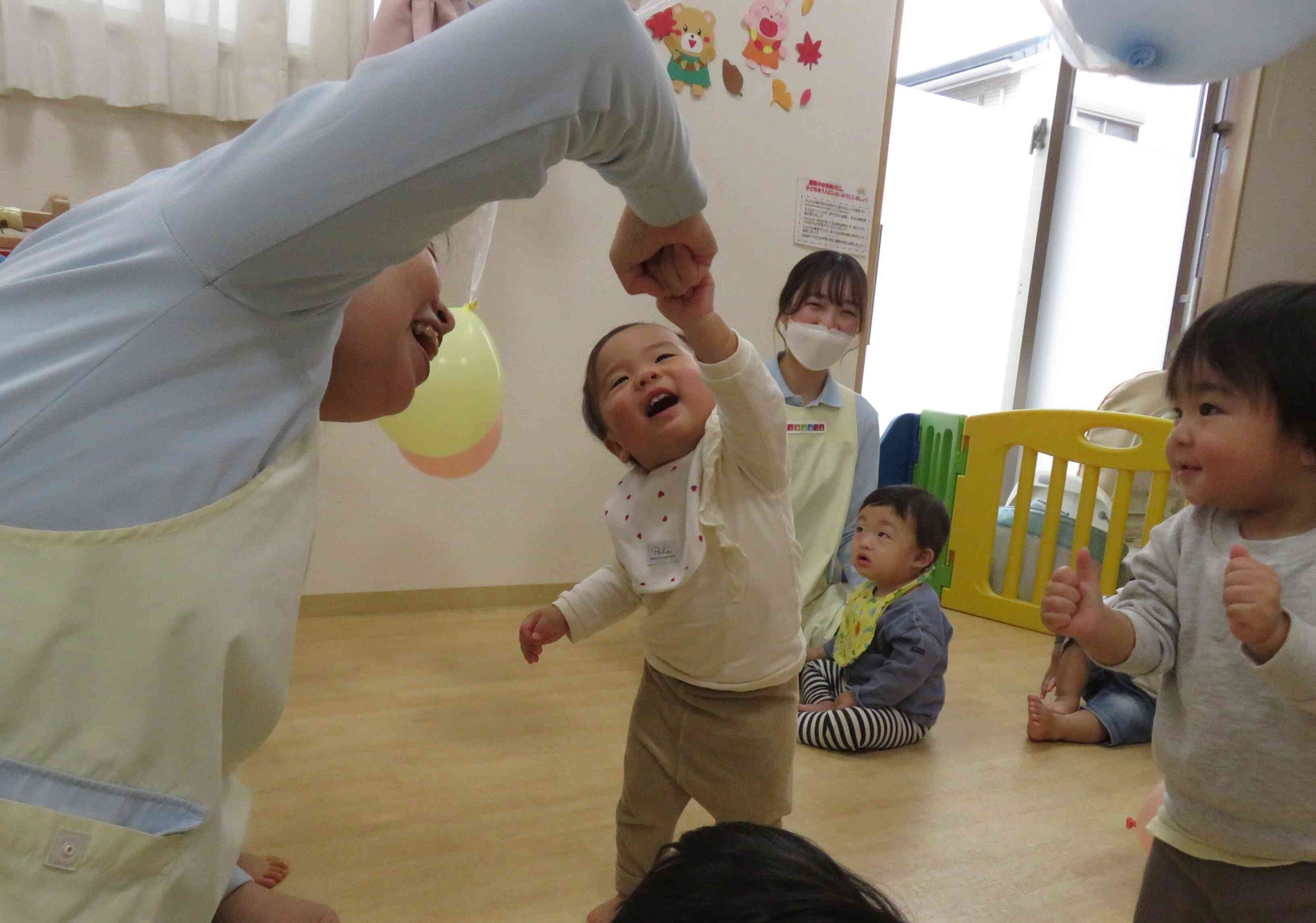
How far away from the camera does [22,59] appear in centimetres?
158

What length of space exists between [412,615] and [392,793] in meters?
0.85

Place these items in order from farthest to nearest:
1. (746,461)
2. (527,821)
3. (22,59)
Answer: (22,59) < (527,821) < (746,461)

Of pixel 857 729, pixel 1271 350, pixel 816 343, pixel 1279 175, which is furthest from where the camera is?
pixel 1279 175

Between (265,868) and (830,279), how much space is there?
4.89 ft

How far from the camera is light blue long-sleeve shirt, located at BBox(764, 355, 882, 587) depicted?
6.66 ft

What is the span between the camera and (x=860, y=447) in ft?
6.86

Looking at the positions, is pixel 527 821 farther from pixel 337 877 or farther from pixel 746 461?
pixel 746 461

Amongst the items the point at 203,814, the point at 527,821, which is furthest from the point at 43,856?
the point at 527,821

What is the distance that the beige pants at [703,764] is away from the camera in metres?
0.99

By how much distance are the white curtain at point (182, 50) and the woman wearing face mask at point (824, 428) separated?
41.6 inches

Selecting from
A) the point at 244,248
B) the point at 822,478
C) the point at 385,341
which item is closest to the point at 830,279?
the point at 822,478

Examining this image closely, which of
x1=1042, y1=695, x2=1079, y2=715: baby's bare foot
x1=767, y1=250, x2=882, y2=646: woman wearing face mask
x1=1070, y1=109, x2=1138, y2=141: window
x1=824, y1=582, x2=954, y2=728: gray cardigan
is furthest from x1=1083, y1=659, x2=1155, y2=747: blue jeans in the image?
x1=1070, y1=109, x2=1138, y2=141: window

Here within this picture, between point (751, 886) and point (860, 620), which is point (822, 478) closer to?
point (860, 620)

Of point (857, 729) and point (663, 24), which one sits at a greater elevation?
point (663, 24)
